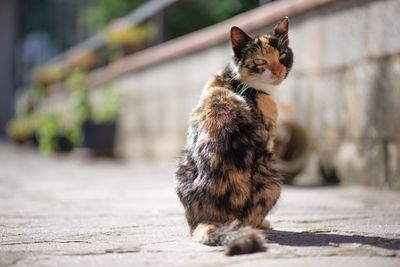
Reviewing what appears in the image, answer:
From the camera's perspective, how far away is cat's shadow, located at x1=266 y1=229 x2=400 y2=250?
2.39m

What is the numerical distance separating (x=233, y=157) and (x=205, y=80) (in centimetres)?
472

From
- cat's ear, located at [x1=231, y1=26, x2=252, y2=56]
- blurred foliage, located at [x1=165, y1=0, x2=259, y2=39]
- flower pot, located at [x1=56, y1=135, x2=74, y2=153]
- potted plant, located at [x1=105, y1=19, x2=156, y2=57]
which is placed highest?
blurred foliage, located at [x1=165, y1=0, x2=259, y2=39]

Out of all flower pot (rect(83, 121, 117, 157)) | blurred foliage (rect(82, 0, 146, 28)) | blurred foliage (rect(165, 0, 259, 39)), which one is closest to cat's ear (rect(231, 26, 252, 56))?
blurred foliage (rect(165, 0, 259, 39))

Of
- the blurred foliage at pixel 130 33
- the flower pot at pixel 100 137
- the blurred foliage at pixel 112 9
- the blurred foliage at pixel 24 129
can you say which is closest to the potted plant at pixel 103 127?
the flower pot at pixel 100 137

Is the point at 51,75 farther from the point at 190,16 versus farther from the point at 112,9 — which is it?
→ the point at 190,16

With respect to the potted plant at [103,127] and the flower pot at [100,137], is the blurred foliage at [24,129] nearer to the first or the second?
the potted plant at [103,127]

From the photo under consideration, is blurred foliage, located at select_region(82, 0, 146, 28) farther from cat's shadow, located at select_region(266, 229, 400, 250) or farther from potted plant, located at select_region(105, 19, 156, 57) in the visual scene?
cat's shadow, located at select_region(266, 229, 400, 250)

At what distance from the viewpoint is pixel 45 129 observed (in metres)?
10.2

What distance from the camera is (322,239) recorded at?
8.24 ft

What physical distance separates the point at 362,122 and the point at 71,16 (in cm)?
1148

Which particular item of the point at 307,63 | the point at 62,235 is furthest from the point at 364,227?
the point at 307,63

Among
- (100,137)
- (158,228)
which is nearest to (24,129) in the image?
(100,137)

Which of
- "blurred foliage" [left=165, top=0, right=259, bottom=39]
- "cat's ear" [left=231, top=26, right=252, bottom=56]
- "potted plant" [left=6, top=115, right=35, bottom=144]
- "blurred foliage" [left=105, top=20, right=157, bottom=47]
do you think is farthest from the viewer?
"potted plant" [left=6, top=115, right=35, bottom=144]

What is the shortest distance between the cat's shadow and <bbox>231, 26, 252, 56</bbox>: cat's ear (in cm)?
82
